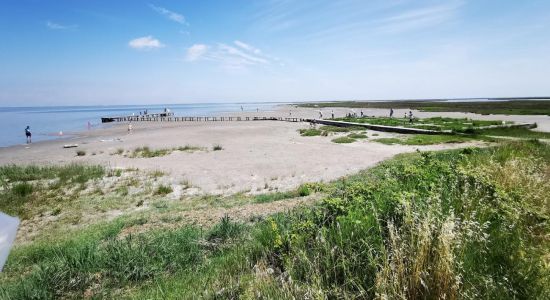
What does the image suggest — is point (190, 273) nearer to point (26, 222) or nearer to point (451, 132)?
point (26, 222)

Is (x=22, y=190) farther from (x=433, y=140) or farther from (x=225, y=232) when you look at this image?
(x=433, y=140)

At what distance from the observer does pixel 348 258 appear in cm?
382

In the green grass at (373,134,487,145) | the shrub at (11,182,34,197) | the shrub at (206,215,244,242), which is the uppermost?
the shrub at (206,215,244,242)

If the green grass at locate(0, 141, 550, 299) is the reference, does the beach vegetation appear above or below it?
below

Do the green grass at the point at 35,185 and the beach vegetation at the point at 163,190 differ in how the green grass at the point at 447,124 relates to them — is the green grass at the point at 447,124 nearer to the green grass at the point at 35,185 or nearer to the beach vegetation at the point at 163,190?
the beach vegetation at the point at 163,190

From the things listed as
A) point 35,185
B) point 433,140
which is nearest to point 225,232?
point 35,185

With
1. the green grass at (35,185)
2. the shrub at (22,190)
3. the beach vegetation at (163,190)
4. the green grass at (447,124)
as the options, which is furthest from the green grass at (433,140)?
the shrub at (22,190)

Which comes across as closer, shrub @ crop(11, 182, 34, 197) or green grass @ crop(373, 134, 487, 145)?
shrub @ crop(11, 182, 34, 197)

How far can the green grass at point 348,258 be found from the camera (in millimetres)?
3113

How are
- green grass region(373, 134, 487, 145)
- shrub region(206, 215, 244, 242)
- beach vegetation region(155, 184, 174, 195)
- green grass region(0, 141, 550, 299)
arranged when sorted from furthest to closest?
1. green grass region(373, 134, 487, 145)
2. beach vegetation region(155, 184, 174, 195)
3. shrub region(206, 215, 244, 242)
4. green grass region(0, 141, 550, 299)

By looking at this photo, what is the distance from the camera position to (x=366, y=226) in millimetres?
4234

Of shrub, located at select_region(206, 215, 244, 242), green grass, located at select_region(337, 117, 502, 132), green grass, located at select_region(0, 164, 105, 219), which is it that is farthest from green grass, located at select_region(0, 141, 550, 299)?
green grass, located at select_region(337, 117, 502, 132)

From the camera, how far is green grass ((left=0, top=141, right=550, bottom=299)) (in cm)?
311

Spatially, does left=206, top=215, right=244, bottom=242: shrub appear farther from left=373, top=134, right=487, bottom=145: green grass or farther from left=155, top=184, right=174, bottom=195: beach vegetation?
left=373, top=134, right=487, bottom=145: green grass
